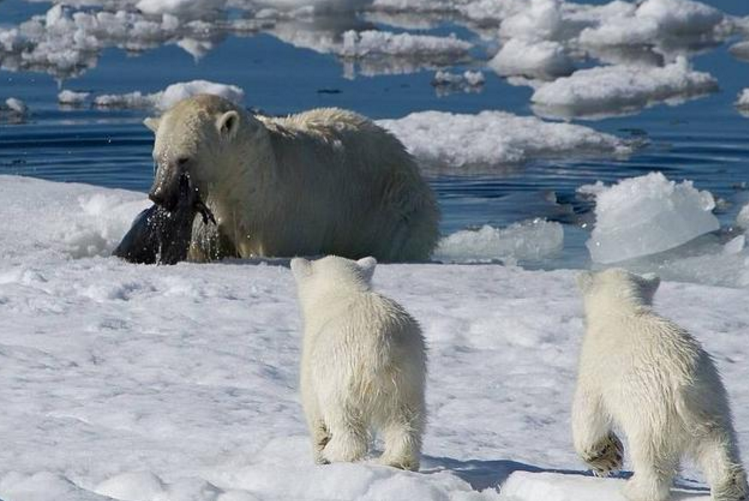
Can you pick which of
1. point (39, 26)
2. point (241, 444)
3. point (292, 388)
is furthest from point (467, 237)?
point (39, 26)

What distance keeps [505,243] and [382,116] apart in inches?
175

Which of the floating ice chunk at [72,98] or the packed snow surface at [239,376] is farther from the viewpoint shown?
the floating ice chunk at [72,98]

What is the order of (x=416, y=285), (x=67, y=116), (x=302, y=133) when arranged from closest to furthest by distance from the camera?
(x=416, y=285) < (x=302, y=133) < (x=67, y=116)

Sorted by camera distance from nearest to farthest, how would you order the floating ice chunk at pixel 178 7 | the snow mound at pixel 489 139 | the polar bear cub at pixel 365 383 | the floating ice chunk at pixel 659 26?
the polar bear cub at pixel 365 383 → the snow mound at pixel 489 139 → the floating ice chunk at pixel 659 26 → the floating ice chunk at pixel 178 7

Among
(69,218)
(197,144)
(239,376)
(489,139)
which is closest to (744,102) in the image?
(489,139)

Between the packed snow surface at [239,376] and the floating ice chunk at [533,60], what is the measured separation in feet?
25.9

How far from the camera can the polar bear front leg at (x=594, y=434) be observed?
3.93 meters

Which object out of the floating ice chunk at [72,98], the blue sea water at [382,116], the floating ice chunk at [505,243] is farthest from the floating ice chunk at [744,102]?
the floating ice chunk at [72,98]

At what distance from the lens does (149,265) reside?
24.2 ft

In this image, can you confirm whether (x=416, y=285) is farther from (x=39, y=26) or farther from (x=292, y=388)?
(x=39, y=26)

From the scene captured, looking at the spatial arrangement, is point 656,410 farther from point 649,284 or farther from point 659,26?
point 659,26

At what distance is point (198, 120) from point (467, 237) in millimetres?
2102

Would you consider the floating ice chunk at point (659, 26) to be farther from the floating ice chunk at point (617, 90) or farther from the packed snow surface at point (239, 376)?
the packed snow surface at point (239, 376)

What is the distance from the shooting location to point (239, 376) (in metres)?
5.50
